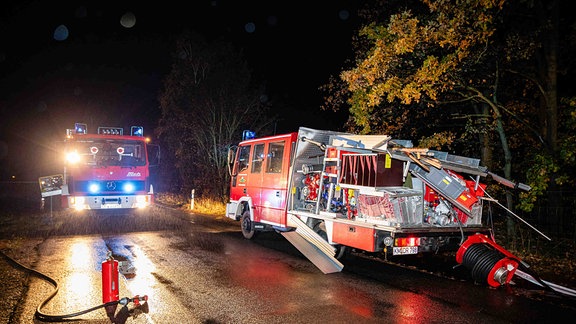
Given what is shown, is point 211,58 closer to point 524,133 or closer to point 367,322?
point 524,133

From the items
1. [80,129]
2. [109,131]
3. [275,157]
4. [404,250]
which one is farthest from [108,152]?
[404,250]

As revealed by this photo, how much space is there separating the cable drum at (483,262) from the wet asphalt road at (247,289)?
20cm

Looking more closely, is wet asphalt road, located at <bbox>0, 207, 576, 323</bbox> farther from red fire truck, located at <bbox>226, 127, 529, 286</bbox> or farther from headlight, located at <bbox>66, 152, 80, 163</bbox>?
headlight, located at <bbox>66, 152, 80, 163</bbox>

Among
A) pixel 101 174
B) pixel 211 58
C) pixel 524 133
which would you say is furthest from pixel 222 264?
pixel 211 58

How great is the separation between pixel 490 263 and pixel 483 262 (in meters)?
0.10

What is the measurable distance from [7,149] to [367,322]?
7417 cm

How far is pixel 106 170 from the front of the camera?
46.4 ft

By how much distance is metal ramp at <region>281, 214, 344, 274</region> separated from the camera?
7844 millimetres

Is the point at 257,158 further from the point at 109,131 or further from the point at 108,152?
the point at 109,131

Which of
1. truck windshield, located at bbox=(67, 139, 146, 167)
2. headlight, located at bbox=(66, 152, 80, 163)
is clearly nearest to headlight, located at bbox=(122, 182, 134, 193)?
truck windshield, located at bbox=(67, 139, 146, 167)

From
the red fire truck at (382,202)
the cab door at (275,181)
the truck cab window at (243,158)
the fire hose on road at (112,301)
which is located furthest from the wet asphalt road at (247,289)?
the truck cab window at (243,158)

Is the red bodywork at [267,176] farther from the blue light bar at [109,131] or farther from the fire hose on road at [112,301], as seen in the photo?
the blue light bar at [109,131]

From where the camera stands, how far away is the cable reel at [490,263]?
6723mm

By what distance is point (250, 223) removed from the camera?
11164 mm
